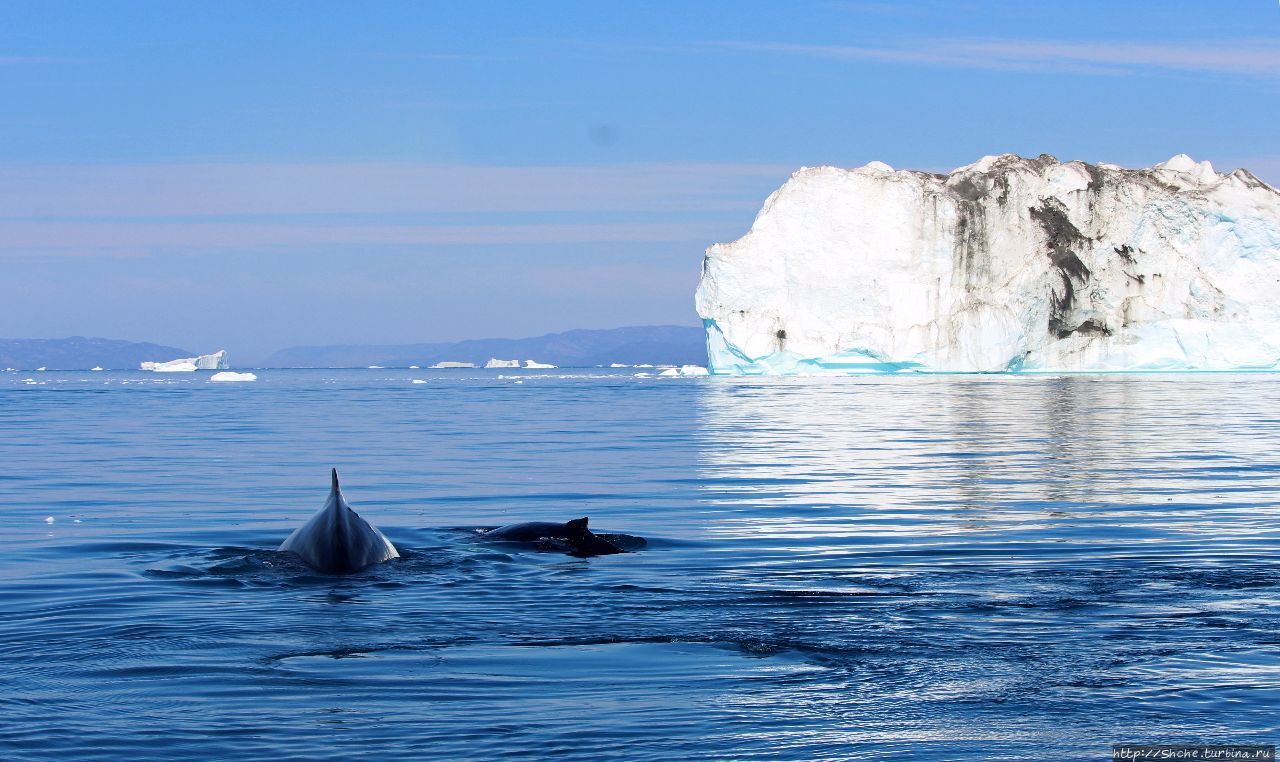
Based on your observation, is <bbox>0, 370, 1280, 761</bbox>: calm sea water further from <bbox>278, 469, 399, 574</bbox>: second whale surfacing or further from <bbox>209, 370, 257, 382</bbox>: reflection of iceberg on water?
<bbox>209, 370, 257, 382</bbox>: reflection of iceberg on water

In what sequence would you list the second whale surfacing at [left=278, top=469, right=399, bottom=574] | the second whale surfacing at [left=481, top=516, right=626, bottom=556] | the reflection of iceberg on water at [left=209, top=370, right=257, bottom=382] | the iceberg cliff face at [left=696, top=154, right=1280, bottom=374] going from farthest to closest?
1. the reflection of iceberg on water at [left=209, top=370, right=257, bottom=382]
2. the iceberg cliff face at [left=696, top=154, right=1280, bottom=374]
3. the second whale surfacing at [left=481, top=516, right=626, bottom=556]
4. the second whale surfacing at [left=278, top=469, right=399, bottom=574]

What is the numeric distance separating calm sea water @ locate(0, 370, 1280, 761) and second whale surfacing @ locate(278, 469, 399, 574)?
231 mm

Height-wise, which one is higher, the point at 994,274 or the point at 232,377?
the point at 994,274

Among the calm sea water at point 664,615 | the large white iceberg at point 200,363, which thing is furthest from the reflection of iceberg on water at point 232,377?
the calm sea water at point 664,615

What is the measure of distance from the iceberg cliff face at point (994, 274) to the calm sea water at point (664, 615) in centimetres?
6259

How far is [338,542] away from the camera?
11328 millimetres

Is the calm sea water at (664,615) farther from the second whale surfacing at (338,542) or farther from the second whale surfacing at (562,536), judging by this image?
the second whale surfacing at (562,536)

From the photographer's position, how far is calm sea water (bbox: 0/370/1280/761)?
6227 mm

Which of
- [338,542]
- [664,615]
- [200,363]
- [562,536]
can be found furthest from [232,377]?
[664,615]

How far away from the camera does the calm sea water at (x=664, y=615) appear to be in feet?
20.4

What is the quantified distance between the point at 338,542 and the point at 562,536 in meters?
2.61

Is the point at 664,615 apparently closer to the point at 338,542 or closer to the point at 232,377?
the point at 338,542

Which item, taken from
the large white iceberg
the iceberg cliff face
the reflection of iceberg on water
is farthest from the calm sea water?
the large white iceberg

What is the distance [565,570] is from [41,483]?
1312 cm
